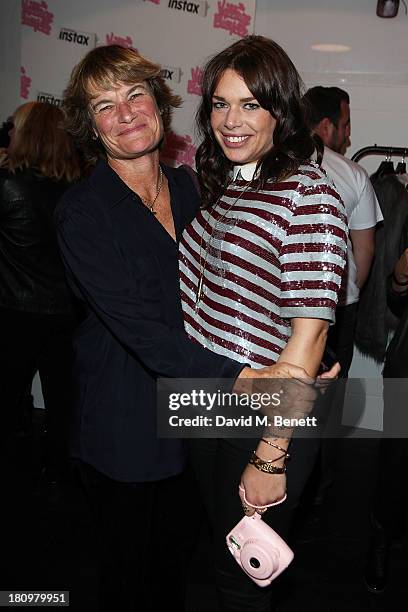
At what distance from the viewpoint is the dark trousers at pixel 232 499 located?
4.98ft

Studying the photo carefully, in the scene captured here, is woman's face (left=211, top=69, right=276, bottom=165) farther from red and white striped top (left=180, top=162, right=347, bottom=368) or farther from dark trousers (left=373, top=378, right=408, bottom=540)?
dark trousers (left=373, top=378, right=408, bottom=540)

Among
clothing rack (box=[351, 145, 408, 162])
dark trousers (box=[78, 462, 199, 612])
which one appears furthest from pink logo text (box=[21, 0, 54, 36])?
dark trousers (box=[78, 462, 199, 612])

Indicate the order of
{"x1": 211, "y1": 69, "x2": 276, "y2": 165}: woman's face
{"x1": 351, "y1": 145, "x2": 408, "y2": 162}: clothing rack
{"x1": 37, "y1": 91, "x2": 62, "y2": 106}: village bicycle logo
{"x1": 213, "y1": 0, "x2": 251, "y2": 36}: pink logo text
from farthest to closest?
{"x1": 37, "y1": 91, "x2": 62, "y2": 106}: village bicycle logo → {"x1": 213, "y1": 0, "x2": 251, "y2": 36}: pink logo text → {"x1": 351, "y1": 145, "x2": 408, "y2": 162}: clothing rack → {"x1": 211, "y1": 69, "x2": 276, "y2": 165}: woman's face

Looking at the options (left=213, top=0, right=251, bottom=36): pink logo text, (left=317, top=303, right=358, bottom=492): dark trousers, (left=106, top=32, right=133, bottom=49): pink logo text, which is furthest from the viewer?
(left=106, top=32, right=133, bottom=49): pink logo text

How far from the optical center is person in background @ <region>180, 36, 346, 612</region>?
1357 mm

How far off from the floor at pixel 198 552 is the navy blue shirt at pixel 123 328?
93cm

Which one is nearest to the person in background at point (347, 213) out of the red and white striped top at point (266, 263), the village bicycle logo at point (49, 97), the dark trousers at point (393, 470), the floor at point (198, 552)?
the floor at point (198, 552)

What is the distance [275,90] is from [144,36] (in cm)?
300

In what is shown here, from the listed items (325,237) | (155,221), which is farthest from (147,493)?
(325,237)

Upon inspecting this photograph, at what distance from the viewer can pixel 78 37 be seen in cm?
423

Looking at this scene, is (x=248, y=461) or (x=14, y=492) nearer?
(x=248, y=461)

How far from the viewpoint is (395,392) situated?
233 centimetres

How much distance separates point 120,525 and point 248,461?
0.43 metres

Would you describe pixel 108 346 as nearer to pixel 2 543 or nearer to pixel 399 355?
pixel 399 355
